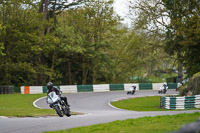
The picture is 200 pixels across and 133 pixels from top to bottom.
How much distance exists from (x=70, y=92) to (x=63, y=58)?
10.7 metres

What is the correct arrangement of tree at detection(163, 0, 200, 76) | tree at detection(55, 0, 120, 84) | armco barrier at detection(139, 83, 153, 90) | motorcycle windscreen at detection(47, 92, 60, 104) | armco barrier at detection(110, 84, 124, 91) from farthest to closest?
1. tree at detection(55, 0, 120, 84)
2. armco barrier at detection(139, 83, 153, 90)
3. armco barrier at detection(110, 84, 124, 91)
4. tree at detection(163, 0, 200, 76)
5. motorcycle windscreen at detection(47, 92, 60, 104)

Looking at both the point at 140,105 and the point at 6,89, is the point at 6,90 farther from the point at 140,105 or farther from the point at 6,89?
the point at 140,105

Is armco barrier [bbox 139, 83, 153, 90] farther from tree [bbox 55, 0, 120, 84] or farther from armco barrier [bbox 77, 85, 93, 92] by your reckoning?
tree [bbox 55, 0, 120, 84]

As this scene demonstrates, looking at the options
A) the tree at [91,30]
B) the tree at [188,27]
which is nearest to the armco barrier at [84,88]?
the tree at [91,30]

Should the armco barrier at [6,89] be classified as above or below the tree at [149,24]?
below

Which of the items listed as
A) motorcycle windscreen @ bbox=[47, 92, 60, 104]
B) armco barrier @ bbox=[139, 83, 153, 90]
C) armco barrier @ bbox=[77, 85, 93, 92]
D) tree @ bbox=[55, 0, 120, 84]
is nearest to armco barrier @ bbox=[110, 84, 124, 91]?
armco barrier @ bbox=[139, 83, 153, 90]

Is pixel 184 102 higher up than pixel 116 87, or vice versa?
pixel 116 87

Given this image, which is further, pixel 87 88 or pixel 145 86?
pixel 145 86

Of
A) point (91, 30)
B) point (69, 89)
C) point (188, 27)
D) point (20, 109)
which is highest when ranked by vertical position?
point (91, 30)

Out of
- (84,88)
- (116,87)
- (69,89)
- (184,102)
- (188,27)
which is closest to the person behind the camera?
(184,102)

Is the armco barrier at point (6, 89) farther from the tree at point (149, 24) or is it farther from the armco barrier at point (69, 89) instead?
the tree at point (149, 24)

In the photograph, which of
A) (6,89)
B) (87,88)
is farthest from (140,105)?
(6,89)

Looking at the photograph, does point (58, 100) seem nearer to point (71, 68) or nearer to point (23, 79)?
point (23, 79)

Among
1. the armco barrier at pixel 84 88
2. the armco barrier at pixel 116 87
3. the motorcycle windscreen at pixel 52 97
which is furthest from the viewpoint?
the armco barrier at pixel 116 87
